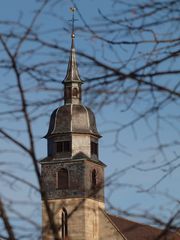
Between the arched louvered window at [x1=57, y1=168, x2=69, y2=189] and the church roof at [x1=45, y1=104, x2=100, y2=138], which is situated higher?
the church roof at [x1=45, y1=104, x2=100, y2=138]

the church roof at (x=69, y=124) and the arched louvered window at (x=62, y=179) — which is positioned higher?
the church roof at (x=69, y=124)

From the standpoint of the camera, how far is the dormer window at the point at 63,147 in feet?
124

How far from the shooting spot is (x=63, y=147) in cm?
3781

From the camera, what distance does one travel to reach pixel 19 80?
10.0 feet

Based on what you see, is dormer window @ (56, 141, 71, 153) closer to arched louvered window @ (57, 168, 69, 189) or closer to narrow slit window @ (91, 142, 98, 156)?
arched louvered window @ (57, 168, 69, 189)

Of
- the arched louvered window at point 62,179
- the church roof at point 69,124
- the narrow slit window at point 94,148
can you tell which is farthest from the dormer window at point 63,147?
the narrow slit window at point 94,148

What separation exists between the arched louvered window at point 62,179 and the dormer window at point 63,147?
79cm

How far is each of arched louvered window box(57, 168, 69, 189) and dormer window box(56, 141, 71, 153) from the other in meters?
0.79

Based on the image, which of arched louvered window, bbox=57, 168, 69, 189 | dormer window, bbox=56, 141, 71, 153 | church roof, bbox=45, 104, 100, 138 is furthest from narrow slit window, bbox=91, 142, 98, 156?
arched louvered window, bbox=57, 168, 69, 189

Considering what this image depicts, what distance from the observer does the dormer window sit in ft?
124

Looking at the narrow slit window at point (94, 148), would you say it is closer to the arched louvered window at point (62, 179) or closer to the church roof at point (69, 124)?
the church roof at point (69, 124)

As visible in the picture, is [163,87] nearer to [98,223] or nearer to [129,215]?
[129,215]

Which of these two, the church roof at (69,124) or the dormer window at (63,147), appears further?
the dormer window at (63,147)

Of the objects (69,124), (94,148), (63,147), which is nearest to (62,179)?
(63,147)
